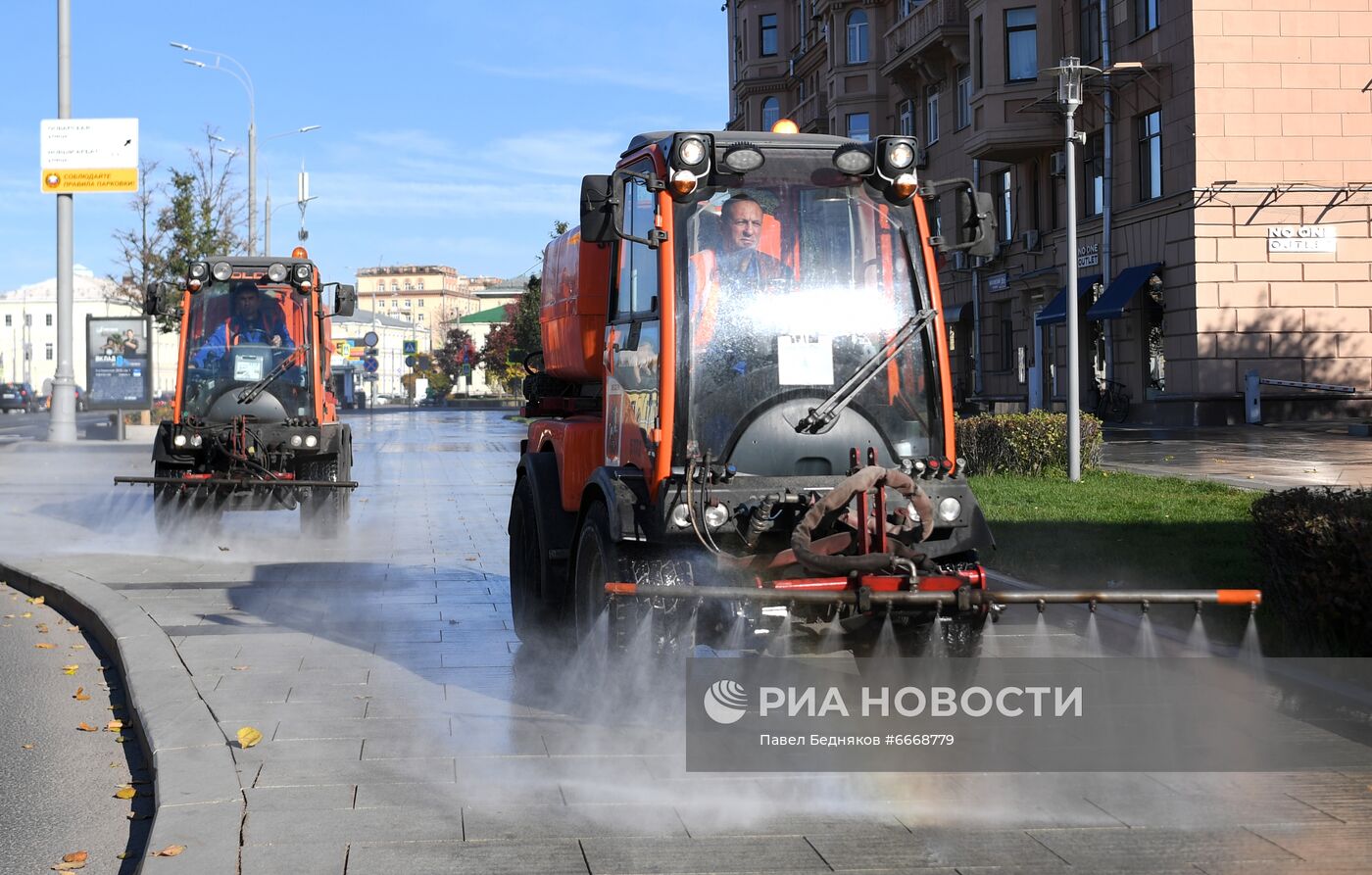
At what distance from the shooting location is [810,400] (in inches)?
265

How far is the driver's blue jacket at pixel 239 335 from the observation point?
17.1 m

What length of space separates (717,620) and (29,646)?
493cm

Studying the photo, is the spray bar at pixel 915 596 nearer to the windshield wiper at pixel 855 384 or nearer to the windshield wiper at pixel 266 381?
the windshield wiper at pixel 855 384

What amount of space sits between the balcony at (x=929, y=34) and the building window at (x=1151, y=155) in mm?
9042

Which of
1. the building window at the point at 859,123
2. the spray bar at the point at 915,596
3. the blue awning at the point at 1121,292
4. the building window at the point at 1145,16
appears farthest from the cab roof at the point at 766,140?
the building window at the point at 859,123

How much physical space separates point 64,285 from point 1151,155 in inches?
871

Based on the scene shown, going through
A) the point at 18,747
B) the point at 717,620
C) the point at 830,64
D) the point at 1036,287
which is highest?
the point at 830,64

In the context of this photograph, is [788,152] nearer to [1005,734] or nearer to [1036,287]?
[1005,734]

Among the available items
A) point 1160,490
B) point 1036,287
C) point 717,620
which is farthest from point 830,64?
point 717,620

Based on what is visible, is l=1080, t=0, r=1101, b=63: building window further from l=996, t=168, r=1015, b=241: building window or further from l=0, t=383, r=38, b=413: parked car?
l=0, t=383, r=38, b=413: parked car

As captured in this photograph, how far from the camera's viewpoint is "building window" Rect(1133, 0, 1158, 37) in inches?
1232

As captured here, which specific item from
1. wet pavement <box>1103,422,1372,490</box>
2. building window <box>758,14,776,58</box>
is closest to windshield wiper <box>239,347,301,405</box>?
wet pavement <box>1103,422,1372,490</box>

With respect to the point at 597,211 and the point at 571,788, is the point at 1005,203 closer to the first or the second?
the point at 597,211

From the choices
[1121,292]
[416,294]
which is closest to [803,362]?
[1121,292]
